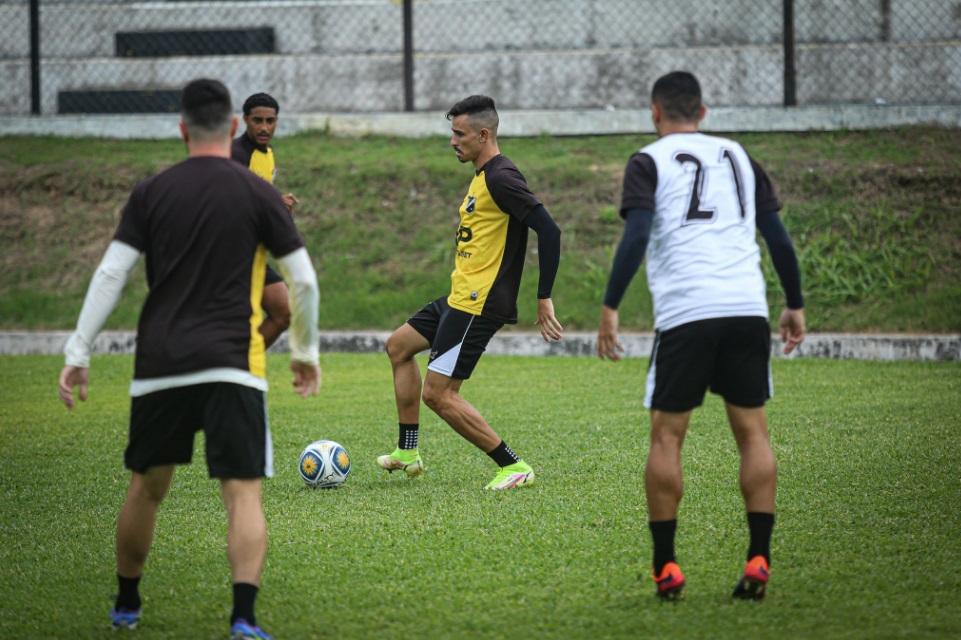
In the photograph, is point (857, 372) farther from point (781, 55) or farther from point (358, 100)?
point (358, 100)

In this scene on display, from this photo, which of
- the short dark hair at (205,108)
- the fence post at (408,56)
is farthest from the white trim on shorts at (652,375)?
the fence post at (408,56)

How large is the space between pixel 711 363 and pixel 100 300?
231 cm

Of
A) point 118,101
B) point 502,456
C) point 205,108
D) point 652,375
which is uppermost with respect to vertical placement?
point 118,101

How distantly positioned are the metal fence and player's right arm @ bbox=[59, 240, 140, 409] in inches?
500

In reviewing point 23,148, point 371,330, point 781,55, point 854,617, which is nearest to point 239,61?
point 23,148

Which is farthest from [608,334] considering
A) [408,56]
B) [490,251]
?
[408,56]

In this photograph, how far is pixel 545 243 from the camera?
21.6ft

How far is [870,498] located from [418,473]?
105 inches

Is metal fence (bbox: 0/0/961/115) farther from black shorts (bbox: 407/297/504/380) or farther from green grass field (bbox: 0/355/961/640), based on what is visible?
black shorts (bbox: 407/297/504/380)

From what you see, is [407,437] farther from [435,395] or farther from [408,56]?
[408,56]

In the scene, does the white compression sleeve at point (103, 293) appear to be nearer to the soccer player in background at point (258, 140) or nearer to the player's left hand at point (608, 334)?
the player's left hand at point (608, 334)

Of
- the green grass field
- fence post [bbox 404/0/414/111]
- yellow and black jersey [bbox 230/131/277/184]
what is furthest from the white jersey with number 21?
fence post [bbox 404/0/414/111]

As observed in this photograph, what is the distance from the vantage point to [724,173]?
4.54 meters

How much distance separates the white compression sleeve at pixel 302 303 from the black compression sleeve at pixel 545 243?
248cm
